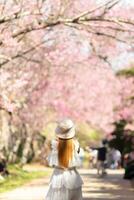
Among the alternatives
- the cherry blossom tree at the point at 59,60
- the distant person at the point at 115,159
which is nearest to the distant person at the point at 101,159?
the cherry blossom tree at the point at 59,60

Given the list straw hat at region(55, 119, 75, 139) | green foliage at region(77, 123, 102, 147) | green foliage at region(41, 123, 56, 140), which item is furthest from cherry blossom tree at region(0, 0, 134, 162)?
green foliage at region(77, 123, 102, 147)

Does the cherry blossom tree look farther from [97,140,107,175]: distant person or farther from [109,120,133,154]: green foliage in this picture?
[97,140,107,175]: distant person

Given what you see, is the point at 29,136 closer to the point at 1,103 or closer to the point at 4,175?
the point at 4,175

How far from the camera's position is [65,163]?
1118cm

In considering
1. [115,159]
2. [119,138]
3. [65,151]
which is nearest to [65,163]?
[65,151]

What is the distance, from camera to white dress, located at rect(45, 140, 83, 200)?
11164 millimetres

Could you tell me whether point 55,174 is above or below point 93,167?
above

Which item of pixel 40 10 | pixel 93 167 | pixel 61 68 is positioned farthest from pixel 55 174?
pixel 93 167

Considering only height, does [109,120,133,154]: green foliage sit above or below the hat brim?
below

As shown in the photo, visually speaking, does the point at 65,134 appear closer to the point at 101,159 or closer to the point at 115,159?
→ the point at 101,159

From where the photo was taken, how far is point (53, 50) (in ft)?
108

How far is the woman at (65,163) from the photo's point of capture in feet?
36.4

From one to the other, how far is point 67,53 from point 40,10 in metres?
15.5

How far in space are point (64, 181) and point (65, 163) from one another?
0.26 metres
